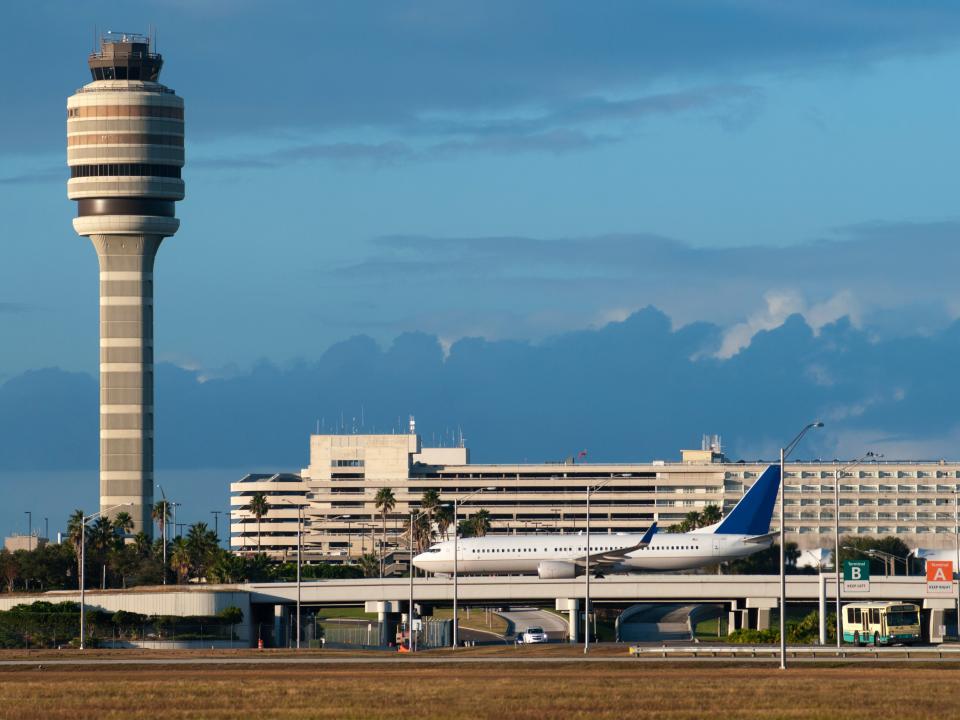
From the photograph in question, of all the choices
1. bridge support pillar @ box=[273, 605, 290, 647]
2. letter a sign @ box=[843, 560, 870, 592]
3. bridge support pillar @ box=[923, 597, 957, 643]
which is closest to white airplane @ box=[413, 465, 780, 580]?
bridge support pillar @ box=[273, 605, 290, 647]

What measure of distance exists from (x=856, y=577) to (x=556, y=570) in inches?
1838

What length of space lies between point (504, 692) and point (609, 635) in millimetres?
110808

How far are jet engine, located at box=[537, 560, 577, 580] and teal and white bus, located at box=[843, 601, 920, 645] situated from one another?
43.0m

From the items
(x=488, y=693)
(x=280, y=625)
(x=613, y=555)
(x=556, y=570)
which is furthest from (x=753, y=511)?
(x=488, y=693)

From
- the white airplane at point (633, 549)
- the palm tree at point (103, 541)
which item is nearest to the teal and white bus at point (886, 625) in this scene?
the white airplane at point (633, 549)

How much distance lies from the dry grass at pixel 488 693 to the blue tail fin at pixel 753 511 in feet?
228

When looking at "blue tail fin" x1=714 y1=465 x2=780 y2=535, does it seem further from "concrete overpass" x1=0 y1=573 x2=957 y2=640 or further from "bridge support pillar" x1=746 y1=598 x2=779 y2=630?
"bridge support pillar" x1=746 y1=598 x2=779 y2=630

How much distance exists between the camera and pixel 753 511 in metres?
152

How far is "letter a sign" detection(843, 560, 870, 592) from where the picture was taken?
10350 centimetres

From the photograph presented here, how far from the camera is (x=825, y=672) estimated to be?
78375mm

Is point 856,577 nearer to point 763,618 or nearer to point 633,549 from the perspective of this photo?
point 763,618

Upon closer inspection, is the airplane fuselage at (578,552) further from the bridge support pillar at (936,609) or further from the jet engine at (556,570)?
the bridge support pillar at (936,609)

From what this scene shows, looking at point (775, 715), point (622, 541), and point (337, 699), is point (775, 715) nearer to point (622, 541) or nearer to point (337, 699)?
point (337, 699)

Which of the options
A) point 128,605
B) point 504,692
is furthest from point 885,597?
point 504,692
